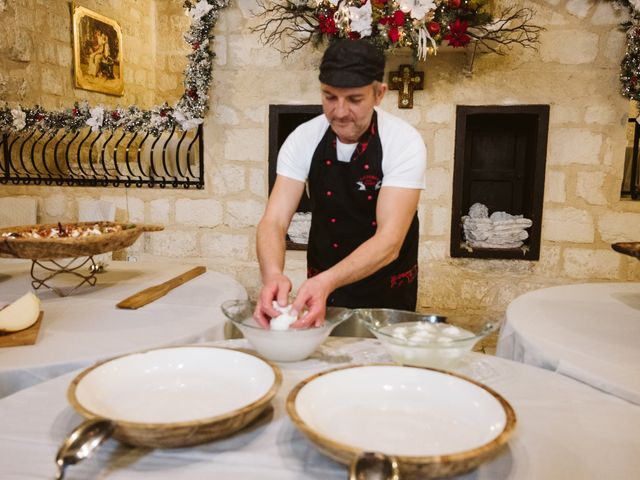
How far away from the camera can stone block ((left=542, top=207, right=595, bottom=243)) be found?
3.23 metres

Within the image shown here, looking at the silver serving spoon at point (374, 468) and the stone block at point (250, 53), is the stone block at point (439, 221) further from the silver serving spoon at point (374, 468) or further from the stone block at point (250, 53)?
the silver serving spoon at point (374, 468)

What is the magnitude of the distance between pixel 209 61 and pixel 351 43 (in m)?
2.08

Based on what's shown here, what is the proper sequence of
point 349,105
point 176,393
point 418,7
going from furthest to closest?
point 418,7 < point 349,105 < point 176,393

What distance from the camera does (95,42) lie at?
430 cm

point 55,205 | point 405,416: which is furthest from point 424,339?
point 55,205

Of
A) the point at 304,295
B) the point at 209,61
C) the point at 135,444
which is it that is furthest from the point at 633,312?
the point at 209,61

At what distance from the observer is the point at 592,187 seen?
10.5 feet

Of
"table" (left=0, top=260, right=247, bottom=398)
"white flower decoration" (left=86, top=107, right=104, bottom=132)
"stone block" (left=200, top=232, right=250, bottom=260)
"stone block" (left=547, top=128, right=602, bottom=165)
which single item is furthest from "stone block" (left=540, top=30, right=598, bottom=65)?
"white flower decoration" (left=86, top=107, right=104, bottom=132)

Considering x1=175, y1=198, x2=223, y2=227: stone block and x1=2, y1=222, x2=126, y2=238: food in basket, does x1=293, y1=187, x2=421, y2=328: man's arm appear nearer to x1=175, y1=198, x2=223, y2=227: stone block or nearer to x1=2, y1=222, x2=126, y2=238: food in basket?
x1=2, y1=222, x2=126, y2=238: food in basket

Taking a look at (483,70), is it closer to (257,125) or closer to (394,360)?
(257,125)

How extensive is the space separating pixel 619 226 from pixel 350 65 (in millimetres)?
2439

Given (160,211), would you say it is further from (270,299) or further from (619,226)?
(619,226)

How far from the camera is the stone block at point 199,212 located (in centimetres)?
357

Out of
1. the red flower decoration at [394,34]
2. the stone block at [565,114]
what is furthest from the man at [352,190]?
the stone block at [565,114]
